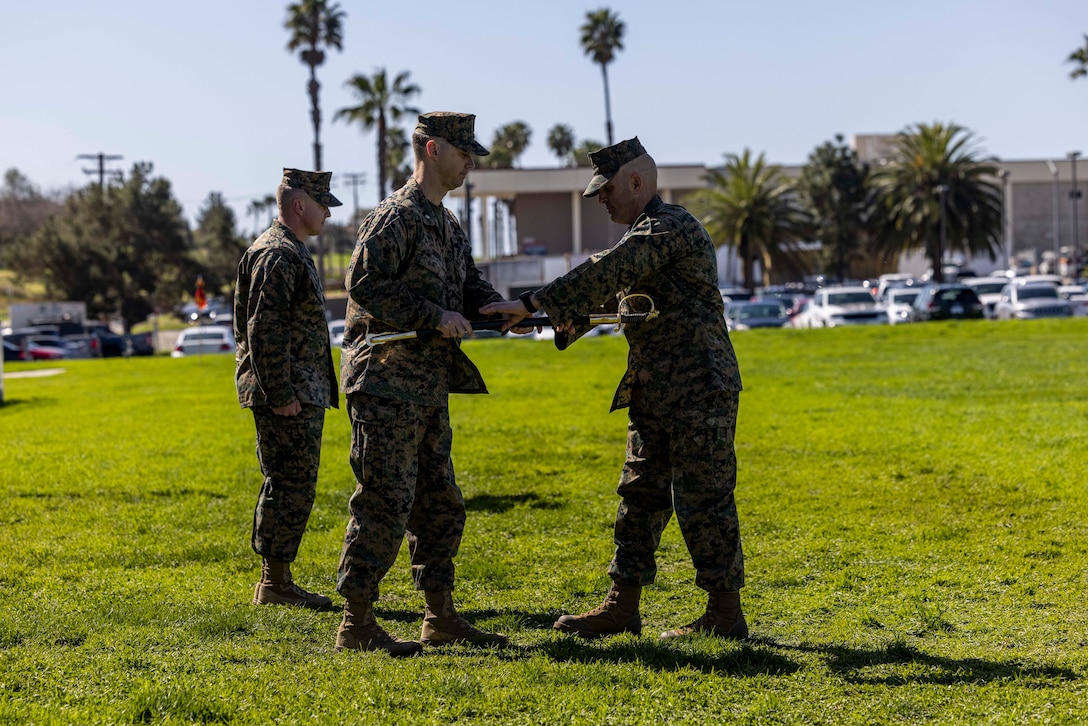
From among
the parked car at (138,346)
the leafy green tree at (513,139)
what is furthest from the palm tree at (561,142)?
the parked car at (138,346)

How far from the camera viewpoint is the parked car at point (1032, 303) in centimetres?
4075

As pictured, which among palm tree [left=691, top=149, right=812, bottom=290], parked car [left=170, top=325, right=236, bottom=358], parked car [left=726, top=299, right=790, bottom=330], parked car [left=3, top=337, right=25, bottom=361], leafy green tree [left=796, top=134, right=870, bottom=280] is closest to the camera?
parked car [left=170, top=325, right=236, bottom=358]

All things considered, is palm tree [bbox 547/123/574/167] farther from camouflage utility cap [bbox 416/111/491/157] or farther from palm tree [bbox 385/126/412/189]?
camouflage utility cap [bbox 416/111/491/157]

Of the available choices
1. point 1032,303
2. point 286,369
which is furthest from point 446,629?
point 1032,303

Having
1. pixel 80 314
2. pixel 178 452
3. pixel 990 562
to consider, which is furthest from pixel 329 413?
pixel 80 314

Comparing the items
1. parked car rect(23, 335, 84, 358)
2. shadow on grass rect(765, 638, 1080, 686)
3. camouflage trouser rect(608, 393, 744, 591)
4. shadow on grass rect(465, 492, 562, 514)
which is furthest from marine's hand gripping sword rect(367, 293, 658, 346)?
parked car rect(23, 335, 84, 358)

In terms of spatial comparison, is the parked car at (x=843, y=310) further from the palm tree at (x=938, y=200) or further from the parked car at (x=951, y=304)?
the palm tree at (x=938, y=200)

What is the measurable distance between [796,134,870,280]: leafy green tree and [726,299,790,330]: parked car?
41534mm

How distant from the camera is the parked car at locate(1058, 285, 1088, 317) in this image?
45216 millimetres

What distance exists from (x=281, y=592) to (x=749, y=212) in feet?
214

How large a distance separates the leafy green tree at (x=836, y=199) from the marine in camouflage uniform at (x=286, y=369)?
260 feet

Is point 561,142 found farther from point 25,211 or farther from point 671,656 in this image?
point 671,656

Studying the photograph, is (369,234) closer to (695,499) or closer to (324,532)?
(695,499)

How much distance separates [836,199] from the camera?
84688mm
